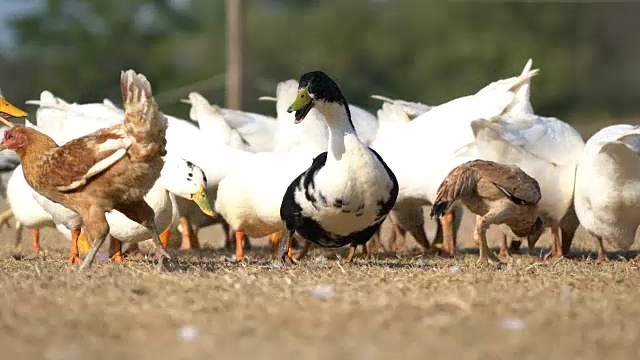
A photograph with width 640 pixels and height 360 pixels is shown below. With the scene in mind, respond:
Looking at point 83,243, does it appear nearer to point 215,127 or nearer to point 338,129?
point 215,127

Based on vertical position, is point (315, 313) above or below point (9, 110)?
below

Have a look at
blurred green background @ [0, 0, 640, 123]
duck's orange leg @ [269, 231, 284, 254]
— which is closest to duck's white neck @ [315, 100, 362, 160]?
duck's orange leg @ [269, 231, 284, 254]

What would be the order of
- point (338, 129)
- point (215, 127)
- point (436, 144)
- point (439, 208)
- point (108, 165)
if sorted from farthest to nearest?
point (215, 127) → point (436, 144) → point (439, 208) → point (338, 129) → point (108, 165)

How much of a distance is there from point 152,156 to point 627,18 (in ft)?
94.7

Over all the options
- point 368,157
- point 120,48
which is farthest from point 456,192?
point 120,48

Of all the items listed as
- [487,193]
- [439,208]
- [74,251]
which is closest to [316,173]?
[439,208]

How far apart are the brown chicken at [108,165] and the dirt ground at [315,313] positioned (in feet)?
1.23

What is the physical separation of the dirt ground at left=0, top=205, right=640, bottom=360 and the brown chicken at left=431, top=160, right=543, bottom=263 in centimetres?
87

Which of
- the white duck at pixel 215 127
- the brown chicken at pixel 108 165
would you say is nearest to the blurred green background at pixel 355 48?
the white duck at pixel 215 127

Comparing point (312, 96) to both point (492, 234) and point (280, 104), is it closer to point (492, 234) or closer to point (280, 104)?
point (280, 104)

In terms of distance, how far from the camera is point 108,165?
261 inches

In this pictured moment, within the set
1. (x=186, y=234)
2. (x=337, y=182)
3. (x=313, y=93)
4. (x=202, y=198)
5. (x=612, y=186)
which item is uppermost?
(x=313, y=93)

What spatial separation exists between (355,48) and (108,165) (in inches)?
935

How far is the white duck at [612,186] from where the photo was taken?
798 cm
